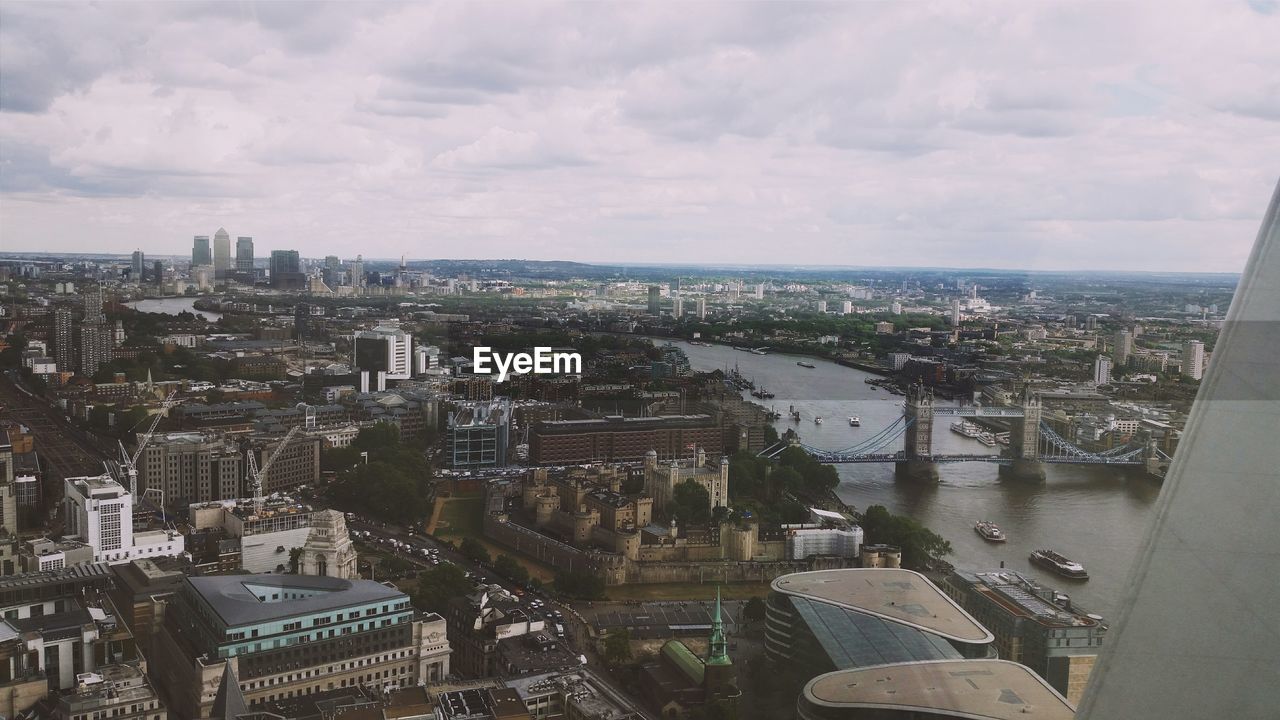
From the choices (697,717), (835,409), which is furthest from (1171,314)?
(835,409)

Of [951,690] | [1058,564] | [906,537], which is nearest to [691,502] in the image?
[906,537]

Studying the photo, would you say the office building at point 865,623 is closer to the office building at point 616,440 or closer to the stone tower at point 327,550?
the stone tower at point 327,550

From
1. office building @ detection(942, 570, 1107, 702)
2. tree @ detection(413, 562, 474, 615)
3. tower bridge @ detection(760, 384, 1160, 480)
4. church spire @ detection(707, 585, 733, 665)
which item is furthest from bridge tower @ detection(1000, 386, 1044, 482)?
tree @ detection(413, 562, 474, 615)

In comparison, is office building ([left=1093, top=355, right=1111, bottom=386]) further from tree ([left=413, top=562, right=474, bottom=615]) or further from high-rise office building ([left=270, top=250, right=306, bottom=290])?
high-rise office building ([left=270, top=250, right=306, bottom=290])

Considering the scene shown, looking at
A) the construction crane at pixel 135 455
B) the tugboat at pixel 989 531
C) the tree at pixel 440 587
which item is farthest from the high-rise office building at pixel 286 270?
the tugboat at pixel 989 531

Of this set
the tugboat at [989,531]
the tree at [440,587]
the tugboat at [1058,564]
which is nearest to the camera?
the tugboat at [1058,564]

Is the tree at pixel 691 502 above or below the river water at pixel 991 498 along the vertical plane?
Result: below
